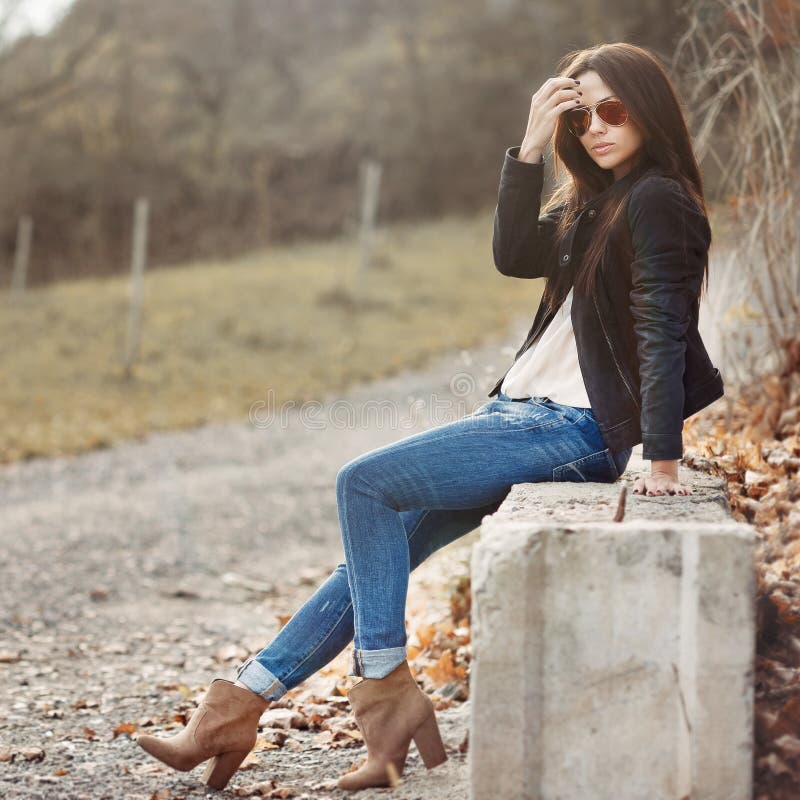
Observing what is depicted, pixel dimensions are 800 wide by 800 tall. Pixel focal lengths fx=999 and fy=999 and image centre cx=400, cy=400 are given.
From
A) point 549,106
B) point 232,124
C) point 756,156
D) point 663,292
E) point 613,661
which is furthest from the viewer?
point 232,124

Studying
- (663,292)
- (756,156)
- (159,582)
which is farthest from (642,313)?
(159,582)

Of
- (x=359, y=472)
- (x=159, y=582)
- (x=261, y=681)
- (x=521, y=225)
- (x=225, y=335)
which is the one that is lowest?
(x=159, y=582)

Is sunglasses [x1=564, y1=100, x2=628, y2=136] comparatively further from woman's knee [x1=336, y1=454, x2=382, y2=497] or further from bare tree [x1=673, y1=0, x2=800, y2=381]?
bare tree [x1=673, y1=0, x2=800, y2=381]

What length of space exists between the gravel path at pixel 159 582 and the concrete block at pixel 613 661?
48 centimetres

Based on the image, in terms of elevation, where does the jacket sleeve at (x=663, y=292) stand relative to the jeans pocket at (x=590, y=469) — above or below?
above

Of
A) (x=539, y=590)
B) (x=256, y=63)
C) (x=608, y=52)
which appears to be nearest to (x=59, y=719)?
(x=539, y=590)

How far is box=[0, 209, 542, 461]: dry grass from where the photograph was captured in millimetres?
10086

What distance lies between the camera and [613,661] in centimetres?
201

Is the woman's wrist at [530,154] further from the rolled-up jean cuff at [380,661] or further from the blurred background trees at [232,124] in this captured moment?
the blurred background trees at [232,124]

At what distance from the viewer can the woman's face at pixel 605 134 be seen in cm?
248

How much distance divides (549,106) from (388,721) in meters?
1.57

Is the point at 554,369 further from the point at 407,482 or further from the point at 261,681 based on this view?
the point at 261,681

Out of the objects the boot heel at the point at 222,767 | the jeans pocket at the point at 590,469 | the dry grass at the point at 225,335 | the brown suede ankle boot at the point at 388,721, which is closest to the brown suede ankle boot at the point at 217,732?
the boot heel at the point at 222,767

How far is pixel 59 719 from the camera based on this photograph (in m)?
3.32
